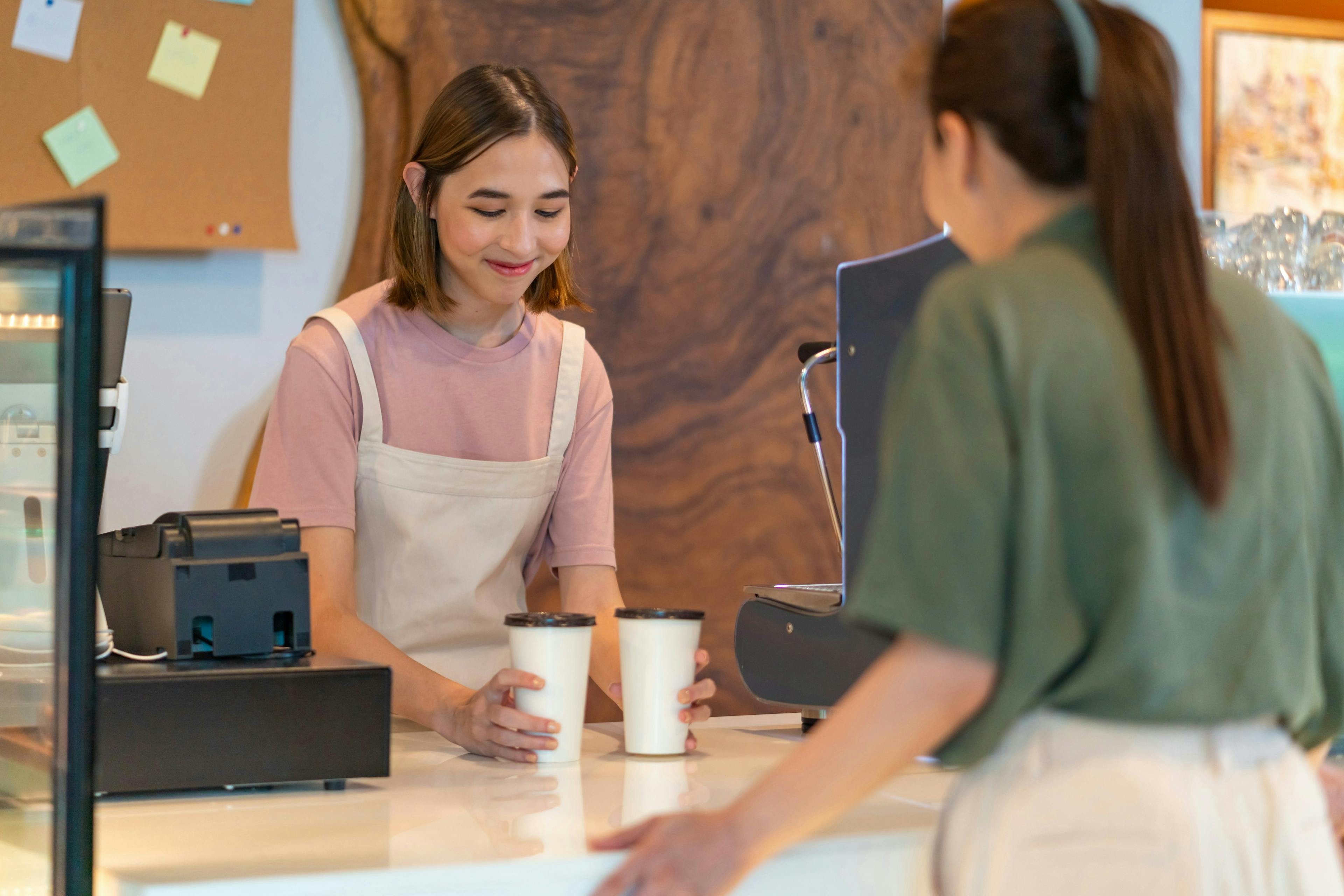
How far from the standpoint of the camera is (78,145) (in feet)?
7.41

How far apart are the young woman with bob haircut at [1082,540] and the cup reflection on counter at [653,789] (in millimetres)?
251

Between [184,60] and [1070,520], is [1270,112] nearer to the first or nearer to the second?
[184,60]

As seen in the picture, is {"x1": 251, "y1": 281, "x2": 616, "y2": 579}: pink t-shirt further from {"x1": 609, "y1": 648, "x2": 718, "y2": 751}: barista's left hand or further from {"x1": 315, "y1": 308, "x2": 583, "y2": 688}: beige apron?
{"x1": 609, "y1": 648, "x2": 718, "y2": 751}: barista's left hand

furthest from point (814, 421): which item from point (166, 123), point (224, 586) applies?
point (166, 123)

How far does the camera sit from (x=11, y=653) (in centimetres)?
101

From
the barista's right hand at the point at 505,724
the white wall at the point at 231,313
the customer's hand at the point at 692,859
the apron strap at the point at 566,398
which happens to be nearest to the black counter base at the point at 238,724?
the barista's right hand at the point at 505,724

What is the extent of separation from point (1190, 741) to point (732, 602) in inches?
80.8

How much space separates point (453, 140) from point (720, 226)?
1.09 metres

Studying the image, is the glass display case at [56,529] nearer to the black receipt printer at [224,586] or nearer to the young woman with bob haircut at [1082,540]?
the black receipt printer at [224,586]

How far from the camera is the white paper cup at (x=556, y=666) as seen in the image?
4.01ft

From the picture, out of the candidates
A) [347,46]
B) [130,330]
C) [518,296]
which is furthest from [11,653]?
[347,46]

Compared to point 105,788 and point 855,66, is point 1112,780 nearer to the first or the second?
point 105,788

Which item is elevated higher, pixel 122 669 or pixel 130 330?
pixel 130 330

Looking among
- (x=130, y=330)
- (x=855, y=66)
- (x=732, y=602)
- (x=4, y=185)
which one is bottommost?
(x=732, y=602)
